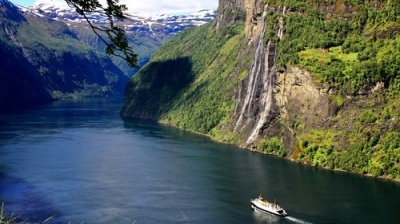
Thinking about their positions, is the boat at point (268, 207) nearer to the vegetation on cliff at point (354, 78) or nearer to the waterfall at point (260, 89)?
the vegetation on cliff at point (354, 78)

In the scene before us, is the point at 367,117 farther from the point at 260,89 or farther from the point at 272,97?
the point at 260,89

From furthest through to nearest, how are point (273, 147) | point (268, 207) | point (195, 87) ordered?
point (195, 87), point (273, 147), point (268, 207)

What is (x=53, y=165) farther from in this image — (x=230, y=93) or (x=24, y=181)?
(x=230, y=93)

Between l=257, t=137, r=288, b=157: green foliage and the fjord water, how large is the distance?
115 inches

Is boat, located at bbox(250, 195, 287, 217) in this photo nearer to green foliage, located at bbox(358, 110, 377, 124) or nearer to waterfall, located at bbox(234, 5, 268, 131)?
green foliage, located at bbox(358, 110, 377, 124)

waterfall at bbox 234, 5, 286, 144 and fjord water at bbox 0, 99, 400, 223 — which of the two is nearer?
fjord water at bbox 0, 99, 400, 223

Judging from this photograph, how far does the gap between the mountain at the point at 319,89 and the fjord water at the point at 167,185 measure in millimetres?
4944

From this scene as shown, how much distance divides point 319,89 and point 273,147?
535 inches

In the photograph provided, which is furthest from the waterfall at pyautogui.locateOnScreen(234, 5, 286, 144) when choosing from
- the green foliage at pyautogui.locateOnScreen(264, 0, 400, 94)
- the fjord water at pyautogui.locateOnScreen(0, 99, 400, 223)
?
the fjord water at pyautogui.locateOnScreen(0, 99, 400, 223)

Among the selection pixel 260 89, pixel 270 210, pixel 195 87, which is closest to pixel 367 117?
pixel 260 89

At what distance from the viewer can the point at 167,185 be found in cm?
7438

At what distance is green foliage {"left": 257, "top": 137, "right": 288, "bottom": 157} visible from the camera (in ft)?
322

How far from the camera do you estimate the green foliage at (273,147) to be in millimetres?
98125

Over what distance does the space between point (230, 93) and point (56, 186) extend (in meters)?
68.8
